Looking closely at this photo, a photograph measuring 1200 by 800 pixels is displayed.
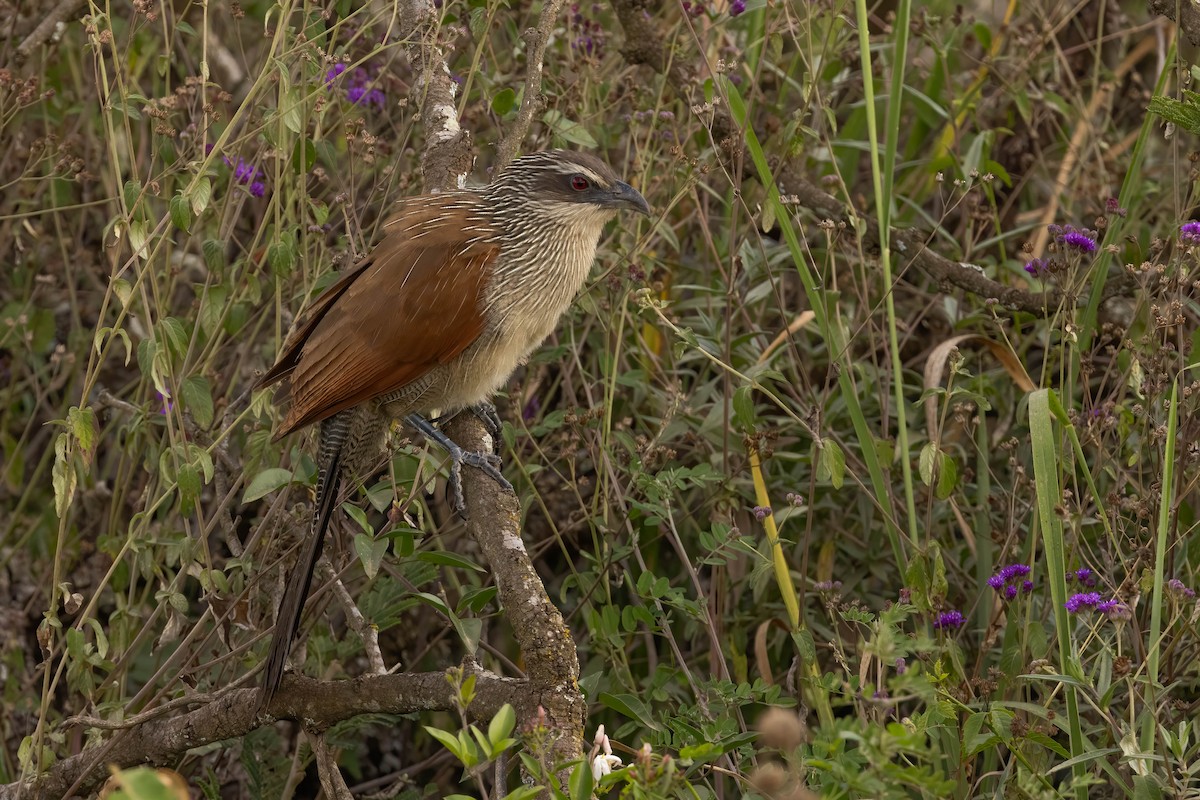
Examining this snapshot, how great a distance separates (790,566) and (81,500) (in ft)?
7.32

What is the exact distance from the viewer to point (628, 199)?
3.23 metres

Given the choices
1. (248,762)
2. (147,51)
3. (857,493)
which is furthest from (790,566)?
(147,51)

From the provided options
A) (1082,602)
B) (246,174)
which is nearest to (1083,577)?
(1082,602)

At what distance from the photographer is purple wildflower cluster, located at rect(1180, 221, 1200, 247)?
2.64m

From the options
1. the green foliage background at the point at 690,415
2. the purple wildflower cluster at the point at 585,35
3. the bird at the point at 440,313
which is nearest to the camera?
the green foliage background at the point at 690,415

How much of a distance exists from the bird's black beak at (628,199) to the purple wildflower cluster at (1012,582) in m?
1.21

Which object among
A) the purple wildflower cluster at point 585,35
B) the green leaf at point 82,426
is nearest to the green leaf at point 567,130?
the purple wildflower cluster at point 585,35

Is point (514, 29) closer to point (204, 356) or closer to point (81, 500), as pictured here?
point (204, 356)

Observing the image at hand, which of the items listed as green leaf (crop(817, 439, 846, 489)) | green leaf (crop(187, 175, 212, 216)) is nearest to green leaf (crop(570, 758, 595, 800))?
green leaf (crop(817, 439, 846, 489))

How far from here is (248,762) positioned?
3309 millimetres

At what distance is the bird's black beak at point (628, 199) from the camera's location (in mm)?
3209

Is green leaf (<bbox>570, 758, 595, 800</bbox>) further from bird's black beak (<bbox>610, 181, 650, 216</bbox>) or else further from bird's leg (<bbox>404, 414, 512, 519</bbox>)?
bird's black beak (<bbox>610, 181, 650, 216</bbox>)

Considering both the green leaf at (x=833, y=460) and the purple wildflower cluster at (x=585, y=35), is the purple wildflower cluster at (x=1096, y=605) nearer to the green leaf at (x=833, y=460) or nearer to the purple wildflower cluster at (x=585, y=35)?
the green leaf at (x=833, y=460)

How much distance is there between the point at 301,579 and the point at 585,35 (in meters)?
1.71
